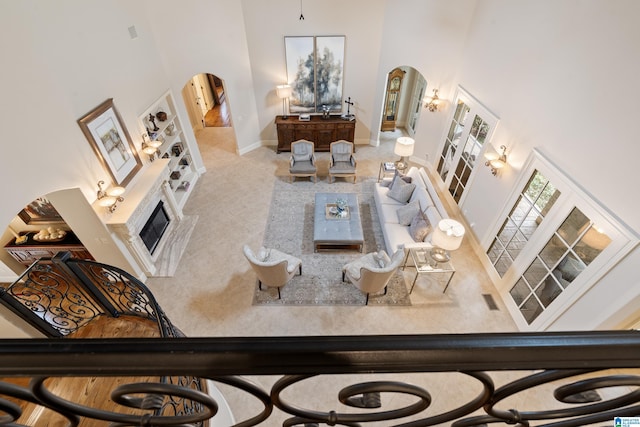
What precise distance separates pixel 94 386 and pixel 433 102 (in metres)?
7.31

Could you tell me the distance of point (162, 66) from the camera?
597 cm

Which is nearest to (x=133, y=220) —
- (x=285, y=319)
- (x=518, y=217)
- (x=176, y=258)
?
(x=176, y=258)

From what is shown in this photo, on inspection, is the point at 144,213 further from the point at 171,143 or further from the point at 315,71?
the point at 315,71

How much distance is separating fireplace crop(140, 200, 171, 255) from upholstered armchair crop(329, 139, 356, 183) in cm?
352

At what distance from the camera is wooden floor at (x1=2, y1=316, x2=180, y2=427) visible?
100 inches

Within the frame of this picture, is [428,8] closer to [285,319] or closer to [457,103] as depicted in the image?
[457,103]

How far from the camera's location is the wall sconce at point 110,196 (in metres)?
4.05

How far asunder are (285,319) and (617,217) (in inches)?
153

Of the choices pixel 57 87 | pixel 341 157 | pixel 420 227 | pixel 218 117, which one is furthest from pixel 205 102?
pixel 420 227

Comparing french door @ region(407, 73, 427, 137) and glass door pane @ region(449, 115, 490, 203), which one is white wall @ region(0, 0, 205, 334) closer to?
glass door pane @ region(449, 115, 490, 203)

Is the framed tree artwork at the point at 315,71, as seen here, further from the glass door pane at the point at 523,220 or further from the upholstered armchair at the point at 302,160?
the glass door pane at the point at 523,220

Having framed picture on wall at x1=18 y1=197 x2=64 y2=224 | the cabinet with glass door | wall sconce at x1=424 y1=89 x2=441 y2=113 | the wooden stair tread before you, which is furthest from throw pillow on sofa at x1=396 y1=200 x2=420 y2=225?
framed picture on wall at x1=18 y1=197 x2=64 y2=224

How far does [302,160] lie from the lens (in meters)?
7.10

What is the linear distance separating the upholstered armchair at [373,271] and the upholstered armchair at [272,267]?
2.72 feet
